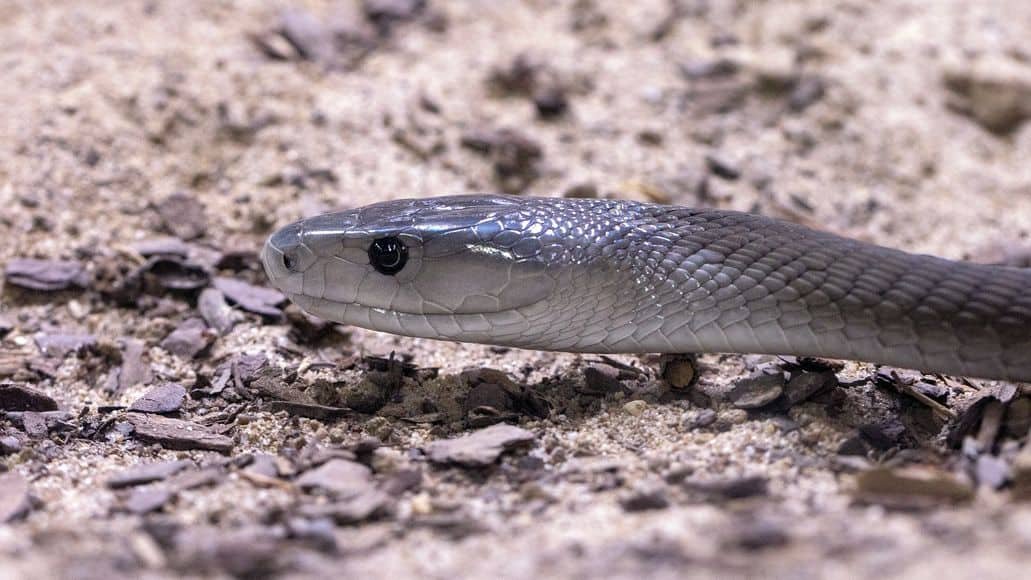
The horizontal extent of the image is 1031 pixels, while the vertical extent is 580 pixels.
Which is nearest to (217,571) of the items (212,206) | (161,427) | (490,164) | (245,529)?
(245,529)

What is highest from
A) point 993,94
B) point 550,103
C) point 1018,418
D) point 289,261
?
point 993,94

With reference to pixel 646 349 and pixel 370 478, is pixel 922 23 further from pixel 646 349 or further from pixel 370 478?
pixel 370 478

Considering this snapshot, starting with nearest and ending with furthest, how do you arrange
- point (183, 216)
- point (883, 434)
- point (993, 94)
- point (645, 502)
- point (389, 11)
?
point (645, 502) < point (883, 434) < point (183, 216) < point (993, 94) < point (389, 11)

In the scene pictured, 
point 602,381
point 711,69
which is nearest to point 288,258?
point 602,381

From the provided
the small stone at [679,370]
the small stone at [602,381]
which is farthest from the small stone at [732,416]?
the small stone at [602,381]

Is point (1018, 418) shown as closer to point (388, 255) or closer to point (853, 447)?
point (853, 447)

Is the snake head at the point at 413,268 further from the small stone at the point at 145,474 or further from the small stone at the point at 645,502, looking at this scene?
the small stone at the point at 645,502
